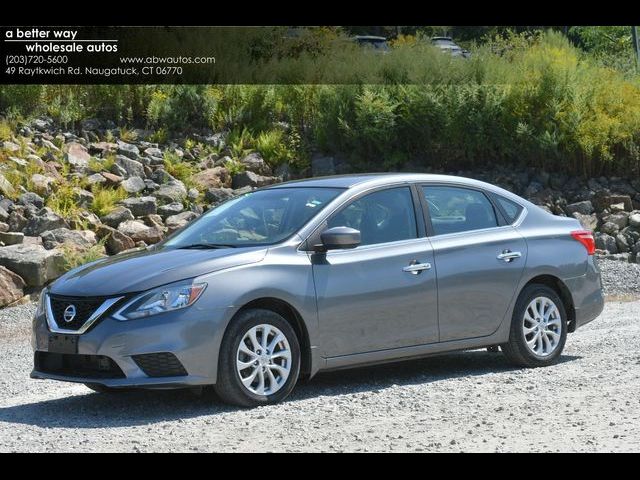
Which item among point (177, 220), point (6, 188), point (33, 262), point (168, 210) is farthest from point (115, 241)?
point (6, 188)

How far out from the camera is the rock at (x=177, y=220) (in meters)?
18.9

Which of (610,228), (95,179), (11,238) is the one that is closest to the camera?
(11,238)

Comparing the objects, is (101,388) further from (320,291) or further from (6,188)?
(6,188)

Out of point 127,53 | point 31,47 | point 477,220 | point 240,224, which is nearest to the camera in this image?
point 240,224

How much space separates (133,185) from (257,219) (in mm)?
10935

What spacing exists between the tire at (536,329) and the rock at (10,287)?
797cm

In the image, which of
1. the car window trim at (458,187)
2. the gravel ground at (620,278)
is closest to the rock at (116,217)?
the gravel ground at (620,278)

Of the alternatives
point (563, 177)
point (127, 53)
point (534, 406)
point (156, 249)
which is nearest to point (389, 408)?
point (534, 406)

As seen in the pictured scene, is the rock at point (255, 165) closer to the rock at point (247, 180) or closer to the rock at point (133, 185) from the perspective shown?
the rock at point (247, 180)

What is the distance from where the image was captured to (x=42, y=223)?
1759 centimetres

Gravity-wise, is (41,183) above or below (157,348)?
above

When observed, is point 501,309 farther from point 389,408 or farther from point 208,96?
point 208,96

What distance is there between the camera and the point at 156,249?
9.23 m

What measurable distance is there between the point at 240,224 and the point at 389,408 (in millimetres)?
2007
